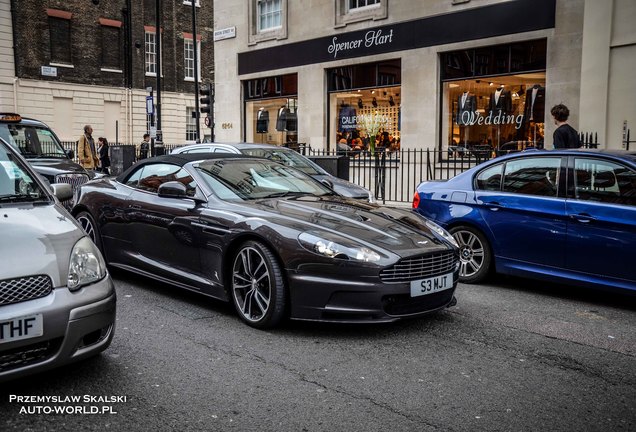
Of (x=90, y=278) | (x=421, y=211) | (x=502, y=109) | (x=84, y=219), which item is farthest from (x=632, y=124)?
(x=90, y=278)

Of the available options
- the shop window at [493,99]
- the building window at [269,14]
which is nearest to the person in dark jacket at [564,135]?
the shop window at [493,99]

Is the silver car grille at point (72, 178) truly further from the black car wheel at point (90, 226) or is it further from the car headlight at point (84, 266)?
the car headlight at point (84, 266)

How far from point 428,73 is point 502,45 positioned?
216cm

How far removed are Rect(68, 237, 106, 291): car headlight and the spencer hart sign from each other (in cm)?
1459

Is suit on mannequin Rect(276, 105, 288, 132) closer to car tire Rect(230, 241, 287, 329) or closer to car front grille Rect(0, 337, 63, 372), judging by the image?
car tire Rect(230, 241, 287, 329)

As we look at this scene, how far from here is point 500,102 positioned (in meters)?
14.9

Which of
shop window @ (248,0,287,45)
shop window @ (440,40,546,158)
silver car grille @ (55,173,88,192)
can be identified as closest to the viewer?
silver car grille @ (55,173,88,192)

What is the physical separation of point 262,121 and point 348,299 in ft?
57.9

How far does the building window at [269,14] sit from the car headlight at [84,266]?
1822 centimetres

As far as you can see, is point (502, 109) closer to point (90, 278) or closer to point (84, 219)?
point (84, 219)

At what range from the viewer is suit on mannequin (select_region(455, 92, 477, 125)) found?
15578 millimetres

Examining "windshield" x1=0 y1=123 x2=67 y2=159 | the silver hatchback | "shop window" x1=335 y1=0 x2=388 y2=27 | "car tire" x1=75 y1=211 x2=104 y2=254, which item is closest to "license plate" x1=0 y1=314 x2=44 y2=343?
the silver hatchback

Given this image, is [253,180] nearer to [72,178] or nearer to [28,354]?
[28,354]

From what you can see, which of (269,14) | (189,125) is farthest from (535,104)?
(189,125)
